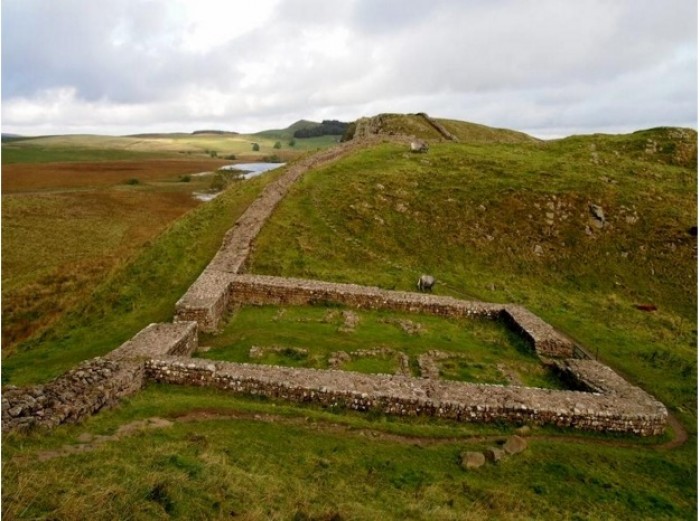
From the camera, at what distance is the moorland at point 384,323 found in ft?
34.1

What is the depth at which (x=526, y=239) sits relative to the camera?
36438mm

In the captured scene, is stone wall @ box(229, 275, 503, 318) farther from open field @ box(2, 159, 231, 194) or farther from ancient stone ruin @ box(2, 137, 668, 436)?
open field @ box(2, 159, 231, 194)

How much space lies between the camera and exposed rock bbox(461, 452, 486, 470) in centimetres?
1307

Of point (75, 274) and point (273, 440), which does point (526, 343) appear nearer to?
point (273, 440)

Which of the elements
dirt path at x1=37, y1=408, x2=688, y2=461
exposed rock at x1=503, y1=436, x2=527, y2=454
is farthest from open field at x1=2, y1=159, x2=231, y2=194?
exposed rock at x1=503, y1=436, x2=527, y2=454

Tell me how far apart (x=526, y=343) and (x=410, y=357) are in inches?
242

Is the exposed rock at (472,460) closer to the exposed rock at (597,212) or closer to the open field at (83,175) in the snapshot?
the exposed rock at (597,212)

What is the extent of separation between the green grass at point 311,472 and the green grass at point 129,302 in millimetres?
7360

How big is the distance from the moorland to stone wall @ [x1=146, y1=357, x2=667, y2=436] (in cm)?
45

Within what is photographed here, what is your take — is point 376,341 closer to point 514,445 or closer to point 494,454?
point 514,445

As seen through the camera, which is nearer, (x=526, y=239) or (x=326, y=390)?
(x=326, y=390)

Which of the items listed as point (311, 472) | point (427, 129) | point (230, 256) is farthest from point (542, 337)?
point (427, 129)

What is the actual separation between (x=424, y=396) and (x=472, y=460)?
2703 millimetres

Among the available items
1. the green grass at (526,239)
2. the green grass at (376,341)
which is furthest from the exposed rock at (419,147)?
the green grass at (376,341)
